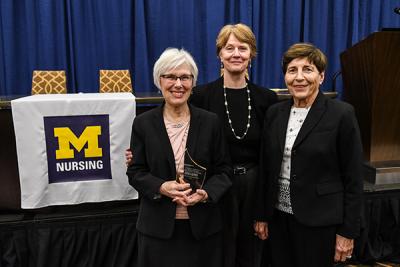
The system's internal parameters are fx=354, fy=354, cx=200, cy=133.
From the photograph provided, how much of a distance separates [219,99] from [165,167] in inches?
A: 18.7

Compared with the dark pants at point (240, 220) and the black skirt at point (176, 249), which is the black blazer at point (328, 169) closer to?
the dark pants at point (240, 220)

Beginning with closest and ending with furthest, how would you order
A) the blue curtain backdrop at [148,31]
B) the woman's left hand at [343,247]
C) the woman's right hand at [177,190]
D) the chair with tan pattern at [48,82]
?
the woman's right hand at [177,190], the woman's left hand at [343,247], the chair with tan pattern at [48,82], the blue curtain backdrop at [148,31]

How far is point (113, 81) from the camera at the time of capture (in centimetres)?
403

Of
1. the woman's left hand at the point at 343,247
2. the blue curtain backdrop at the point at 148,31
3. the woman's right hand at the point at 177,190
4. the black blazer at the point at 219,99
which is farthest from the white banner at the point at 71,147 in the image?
the blue curtain backdrop at the point at 148,31

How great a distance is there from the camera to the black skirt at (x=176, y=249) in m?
1.44

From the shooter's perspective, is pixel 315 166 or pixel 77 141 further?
pixel 77 141

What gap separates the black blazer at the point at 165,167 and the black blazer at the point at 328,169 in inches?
11.8

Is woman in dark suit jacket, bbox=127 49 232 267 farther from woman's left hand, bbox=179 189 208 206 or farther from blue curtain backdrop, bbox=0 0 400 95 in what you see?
blue curtain backdrop, bbox=0 0 400 95

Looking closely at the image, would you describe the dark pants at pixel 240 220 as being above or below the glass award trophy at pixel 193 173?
below

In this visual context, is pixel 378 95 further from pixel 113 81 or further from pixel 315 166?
pixel 113 81

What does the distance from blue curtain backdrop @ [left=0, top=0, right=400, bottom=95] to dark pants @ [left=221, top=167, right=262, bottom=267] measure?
3.06m

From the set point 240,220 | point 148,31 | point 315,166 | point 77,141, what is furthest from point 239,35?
point 148,31

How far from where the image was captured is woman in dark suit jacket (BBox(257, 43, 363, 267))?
1.41 m

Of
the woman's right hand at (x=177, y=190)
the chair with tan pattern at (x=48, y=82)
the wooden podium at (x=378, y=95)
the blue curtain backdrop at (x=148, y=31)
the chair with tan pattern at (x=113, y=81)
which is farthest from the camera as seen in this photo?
the blue curtain backdrop at (x=148, y=31)
